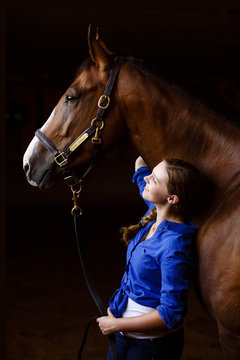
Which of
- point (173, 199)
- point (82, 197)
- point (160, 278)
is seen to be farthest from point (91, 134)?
point (82, 197)

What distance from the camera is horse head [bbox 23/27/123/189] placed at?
149 centimetres

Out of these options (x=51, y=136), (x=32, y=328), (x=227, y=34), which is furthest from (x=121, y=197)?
(x=51, y=136)

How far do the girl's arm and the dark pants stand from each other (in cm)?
7

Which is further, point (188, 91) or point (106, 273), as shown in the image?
point (106, 273)

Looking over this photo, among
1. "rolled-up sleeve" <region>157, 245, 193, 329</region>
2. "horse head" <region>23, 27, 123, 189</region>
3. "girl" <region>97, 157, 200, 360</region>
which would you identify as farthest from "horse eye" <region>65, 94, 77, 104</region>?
"rolled-up sleeve" <region>157, 245, 193, 329</region>

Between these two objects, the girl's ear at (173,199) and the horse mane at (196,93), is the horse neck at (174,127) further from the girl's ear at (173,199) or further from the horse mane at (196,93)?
the girl's ear at (173,199)

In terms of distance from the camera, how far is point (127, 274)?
138 centimetres

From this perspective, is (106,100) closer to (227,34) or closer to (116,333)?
(116,333)

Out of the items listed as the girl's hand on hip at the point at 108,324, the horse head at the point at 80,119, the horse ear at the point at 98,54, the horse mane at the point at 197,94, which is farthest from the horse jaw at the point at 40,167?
the girl's hand on hip at the point at 108,324

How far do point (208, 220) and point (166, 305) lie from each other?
329 mm

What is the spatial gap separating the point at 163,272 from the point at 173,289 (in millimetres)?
59

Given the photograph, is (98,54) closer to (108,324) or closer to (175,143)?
(175,143)

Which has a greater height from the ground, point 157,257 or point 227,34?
point 227,34

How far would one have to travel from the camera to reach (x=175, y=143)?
145 cm
